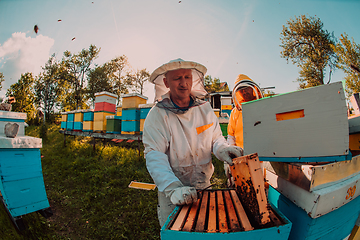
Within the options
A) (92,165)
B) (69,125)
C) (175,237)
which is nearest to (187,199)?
(175,237)

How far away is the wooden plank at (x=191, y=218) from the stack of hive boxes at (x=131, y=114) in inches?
183

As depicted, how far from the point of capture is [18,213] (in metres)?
2.54

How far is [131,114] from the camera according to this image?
5566mm

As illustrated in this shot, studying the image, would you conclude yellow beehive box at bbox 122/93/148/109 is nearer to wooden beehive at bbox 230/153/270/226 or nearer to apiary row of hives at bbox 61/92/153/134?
apiary row of hives at bbox 61/92/153/134

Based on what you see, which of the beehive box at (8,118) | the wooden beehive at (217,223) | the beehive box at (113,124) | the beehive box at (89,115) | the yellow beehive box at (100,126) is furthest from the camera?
the beehive box at (89,115)

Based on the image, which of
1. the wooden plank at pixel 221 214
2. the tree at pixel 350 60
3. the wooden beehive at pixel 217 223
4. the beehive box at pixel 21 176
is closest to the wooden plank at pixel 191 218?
the wooden beehive at pixel 217 223

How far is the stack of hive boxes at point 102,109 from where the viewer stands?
6.55 meters

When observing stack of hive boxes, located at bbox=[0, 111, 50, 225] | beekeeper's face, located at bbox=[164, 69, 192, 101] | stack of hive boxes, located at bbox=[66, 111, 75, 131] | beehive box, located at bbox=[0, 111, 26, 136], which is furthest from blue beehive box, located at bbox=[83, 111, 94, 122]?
beekeeper's face, located at bbox=[164, 69, 192, 101]

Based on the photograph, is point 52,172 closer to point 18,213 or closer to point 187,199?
point 18,213

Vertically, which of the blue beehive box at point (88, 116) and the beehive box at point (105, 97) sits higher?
the beehive box at point (105, 97)

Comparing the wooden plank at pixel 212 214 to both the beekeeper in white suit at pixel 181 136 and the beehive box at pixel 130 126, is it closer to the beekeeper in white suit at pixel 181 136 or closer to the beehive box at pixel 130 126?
the beekeeper in white suit at pixel 181 136

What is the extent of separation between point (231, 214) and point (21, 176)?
3389 mm

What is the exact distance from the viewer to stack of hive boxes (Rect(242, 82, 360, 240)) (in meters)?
0.88

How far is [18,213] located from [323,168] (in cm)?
390
